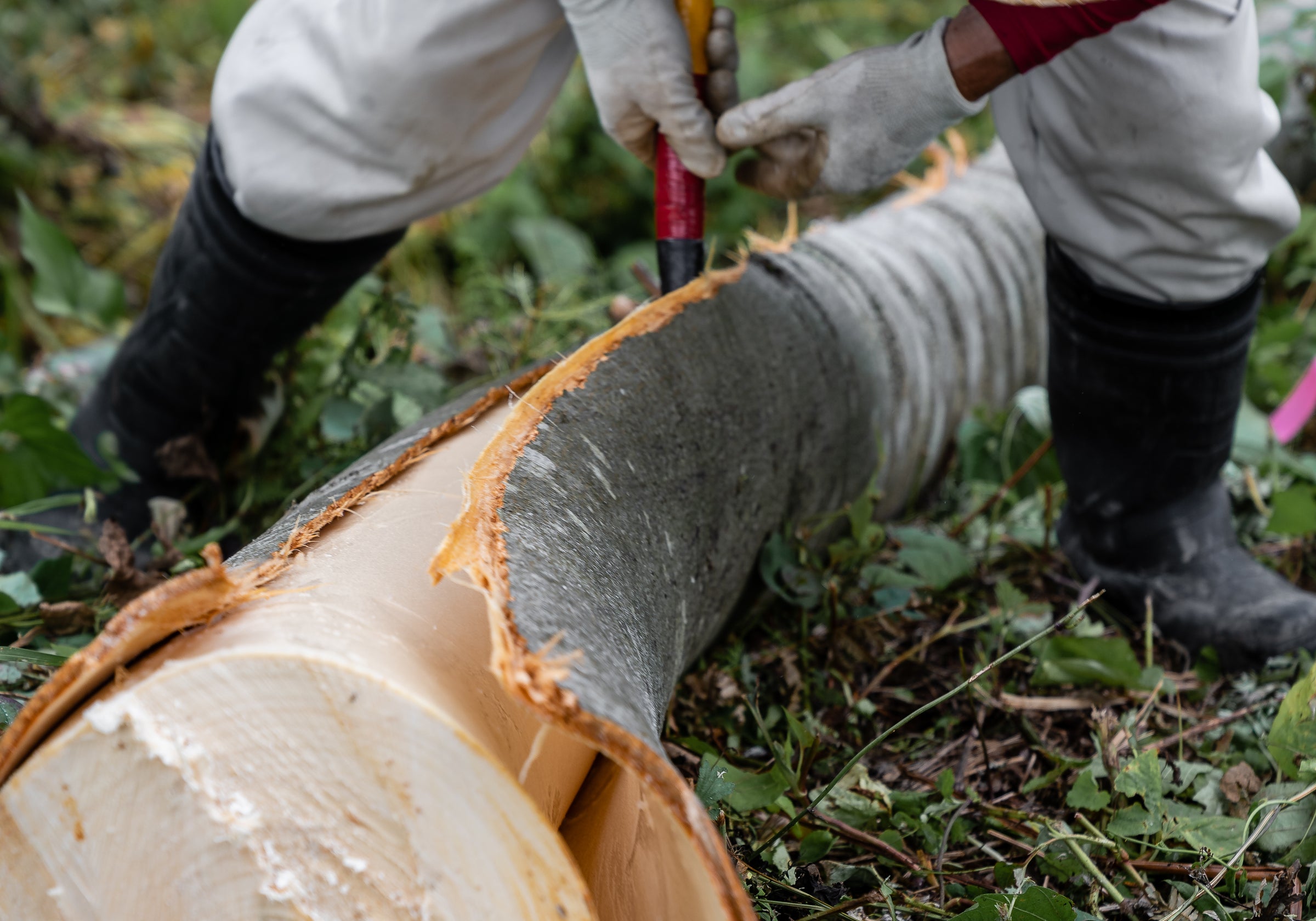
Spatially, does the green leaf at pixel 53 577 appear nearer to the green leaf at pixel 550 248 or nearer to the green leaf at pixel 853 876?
the green leaf at pixel 853 876

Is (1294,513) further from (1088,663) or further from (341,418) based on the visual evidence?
(341,418)

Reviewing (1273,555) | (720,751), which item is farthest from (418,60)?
(1273,555)

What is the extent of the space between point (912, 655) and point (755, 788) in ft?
1.47

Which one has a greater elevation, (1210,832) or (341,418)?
(341,418)

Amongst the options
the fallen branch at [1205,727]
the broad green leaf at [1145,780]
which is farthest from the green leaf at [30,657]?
the fallen branch at [1205,727]

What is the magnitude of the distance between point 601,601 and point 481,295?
163cm

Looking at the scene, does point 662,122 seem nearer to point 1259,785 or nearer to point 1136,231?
point 1136,231

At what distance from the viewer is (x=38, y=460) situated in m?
1.48

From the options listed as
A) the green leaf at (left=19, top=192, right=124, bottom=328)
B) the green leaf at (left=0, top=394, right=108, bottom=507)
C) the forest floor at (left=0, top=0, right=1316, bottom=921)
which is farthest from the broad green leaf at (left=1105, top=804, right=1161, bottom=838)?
the green leaf at (left=19, top=192, right=124, bottom=328)

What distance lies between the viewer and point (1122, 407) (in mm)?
1493

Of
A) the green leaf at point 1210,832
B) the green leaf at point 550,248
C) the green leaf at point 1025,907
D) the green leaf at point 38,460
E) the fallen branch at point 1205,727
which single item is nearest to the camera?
the green leaf at point 1025,907

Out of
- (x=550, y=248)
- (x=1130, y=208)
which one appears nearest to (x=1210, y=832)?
(x=1130, y=208)

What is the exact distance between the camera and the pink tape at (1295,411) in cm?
183

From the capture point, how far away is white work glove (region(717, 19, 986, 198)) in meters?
1.22
